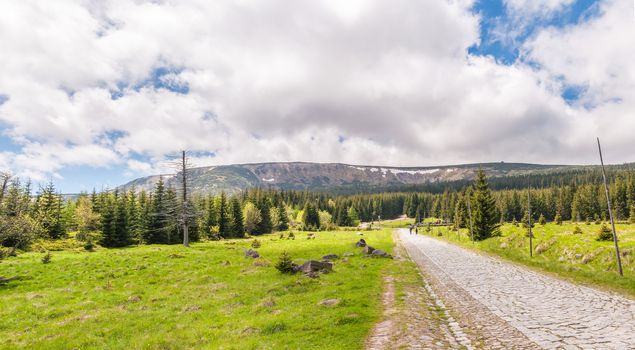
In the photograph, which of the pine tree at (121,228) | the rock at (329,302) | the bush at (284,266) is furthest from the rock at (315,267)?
the pine tree at (121,228)

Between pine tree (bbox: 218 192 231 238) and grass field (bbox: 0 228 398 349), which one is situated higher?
pine tree (bbox: 218 192 231 238)

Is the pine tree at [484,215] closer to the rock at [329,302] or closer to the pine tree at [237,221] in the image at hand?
the rock at [329,302]

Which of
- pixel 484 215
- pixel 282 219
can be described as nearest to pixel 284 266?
pixel 484 215

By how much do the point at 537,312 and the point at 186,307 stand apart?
57.7ft

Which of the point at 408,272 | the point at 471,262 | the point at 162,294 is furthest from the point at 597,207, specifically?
the point at 162,294

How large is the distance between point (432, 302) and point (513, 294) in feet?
16.2

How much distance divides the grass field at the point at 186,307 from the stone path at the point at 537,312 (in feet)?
14.2

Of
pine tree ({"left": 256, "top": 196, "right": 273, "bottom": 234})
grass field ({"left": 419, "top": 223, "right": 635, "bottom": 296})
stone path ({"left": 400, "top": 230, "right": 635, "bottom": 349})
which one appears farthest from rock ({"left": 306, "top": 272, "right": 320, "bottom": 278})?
pine tree ({"left": 256, "top": 196, "right": 273, "bottom": 234})

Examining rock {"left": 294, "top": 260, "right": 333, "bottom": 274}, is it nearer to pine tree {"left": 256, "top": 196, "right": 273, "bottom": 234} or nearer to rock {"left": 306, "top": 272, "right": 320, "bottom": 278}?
rock {"left": 306, "top": 272, "right": 320, "bottom": 278}

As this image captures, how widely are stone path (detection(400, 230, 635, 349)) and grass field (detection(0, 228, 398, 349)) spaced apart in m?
4.33

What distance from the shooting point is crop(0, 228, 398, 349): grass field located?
13.4 metres

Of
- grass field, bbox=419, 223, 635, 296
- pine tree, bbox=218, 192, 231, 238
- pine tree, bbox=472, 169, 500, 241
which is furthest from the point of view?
pine tree, bbox=218, 192, 231, 238

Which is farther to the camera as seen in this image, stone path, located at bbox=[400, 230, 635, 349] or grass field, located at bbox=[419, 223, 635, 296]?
grass field, located at bbox=[419, 223, 635, 296]

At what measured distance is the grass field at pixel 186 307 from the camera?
13391 millimetres
